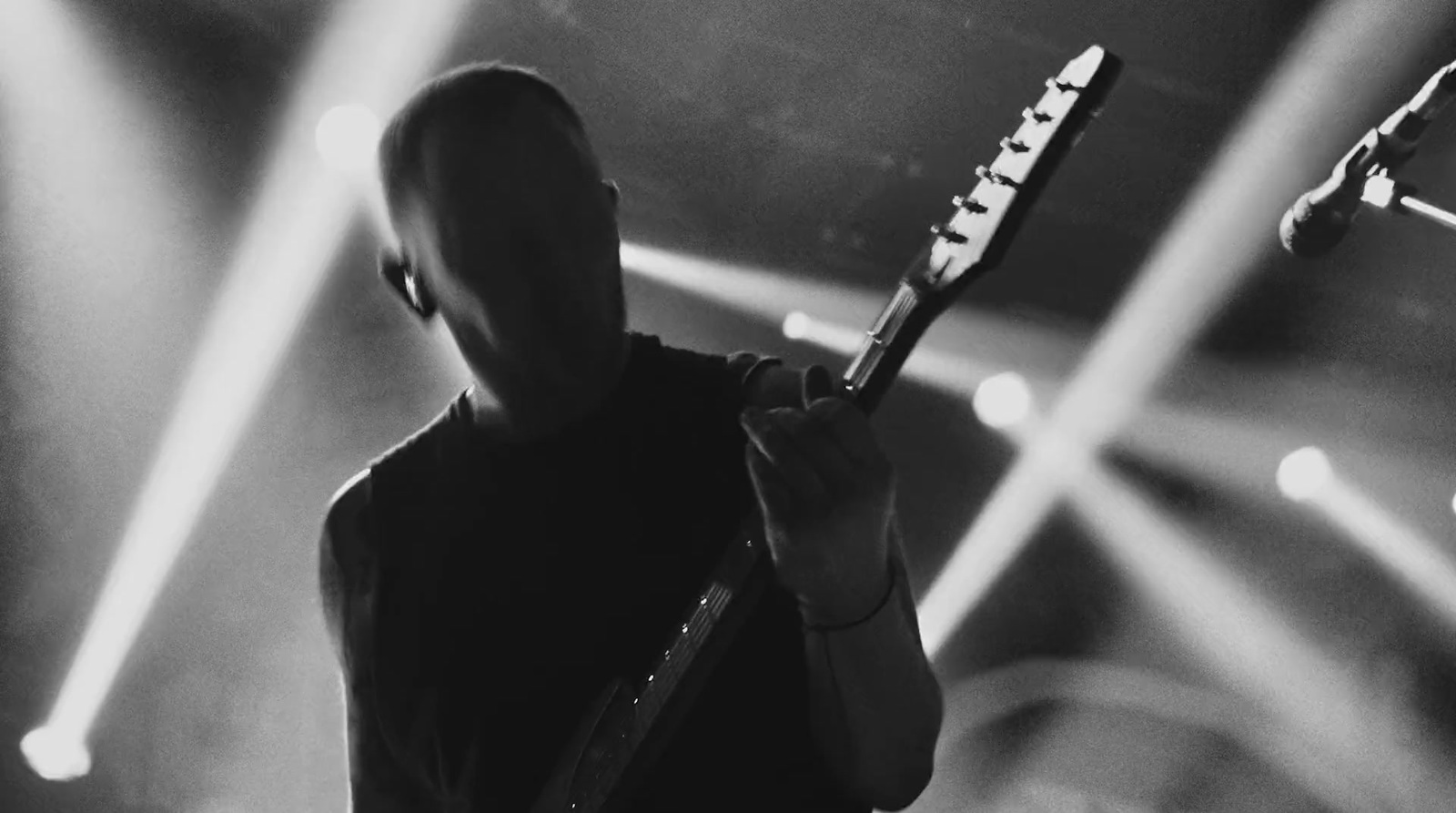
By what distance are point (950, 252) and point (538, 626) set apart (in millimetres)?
503

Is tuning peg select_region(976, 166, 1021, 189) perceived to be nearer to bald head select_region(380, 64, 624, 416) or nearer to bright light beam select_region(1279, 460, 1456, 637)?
bald head select_region(380, 64, 624, 416)

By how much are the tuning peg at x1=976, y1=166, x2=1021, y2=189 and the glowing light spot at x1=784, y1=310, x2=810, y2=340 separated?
6.59 feet

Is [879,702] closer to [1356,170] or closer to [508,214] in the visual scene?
[508,214]

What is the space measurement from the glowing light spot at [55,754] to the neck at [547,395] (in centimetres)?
236

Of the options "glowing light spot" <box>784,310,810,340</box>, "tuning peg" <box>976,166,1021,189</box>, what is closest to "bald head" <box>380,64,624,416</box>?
"tuning peg" <box>976,166,1021,189</box>

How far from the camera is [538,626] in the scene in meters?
1.07

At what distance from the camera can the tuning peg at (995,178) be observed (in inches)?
37.2

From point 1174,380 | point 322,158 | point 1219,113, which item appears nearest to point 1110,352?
point 1174,380

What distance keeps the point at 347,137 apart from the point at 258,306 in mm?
466

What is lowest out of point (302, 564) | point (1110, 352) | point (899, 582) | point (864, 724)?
point (302, 564)

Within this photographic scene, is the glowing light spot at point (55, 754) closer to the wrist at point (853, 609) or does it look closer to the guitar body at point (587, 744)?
the guitar body at point (587, 744)

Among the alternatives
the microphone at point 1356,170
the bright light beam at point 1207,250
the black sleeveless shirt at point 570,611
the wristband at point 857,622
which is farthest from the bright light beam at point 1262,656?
the wristband at point 857,622

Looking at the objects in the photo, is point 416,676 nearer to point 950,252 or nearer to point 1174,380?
point 950,252

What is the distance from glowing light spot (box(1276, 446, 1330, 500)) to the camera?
2.97 m
